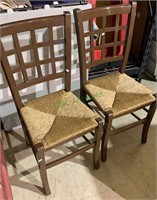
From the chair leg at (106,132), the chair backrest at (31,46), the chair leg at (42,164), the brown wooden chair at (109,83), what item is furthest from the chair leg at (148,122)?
the chair leg at (42,164)

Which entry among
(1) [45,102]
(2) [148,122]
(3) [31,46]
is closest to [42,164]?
(1) [45,102]

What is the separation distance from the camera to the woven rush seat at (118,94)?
1.41 m

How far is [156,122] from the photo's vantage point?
1947 mm

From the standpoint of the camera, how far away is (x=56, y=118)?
1.34 meters

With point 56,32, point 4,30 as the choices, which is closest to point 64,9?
point 56,32

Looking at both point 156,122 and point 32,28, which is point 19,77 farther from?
point 156,122

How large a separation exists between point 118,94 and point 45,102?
0.49m

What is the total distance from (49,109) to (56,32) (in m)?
0.52

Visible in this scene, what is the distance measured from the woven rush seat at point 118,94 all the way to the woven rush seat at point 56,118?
14 cm

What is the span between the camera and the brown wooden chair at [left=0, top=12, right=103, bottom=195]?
3.94ft

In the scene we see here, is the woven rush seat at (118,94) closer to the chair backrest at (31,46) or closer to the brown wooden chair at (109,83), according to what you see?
the brown wooden chair at (109,83)

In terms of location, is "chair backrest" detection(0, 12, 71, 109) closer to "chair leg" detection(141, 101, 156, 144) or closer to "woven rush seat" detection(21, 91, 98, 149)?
"woven rush seat" detection(21, 91, 98, 149)

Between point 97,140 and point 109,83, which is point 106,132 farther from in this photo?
point 109,83

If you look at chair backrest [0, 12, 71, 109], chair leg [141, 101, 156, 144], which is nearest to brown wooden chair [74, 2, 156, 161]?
chair leg [141, 101, 156, 144]
